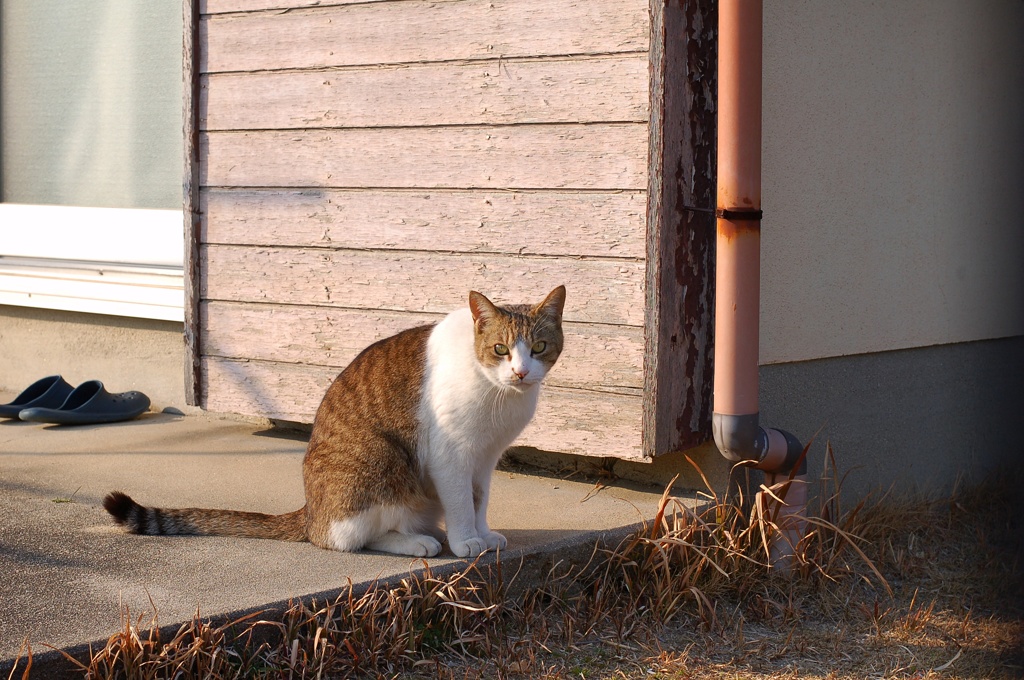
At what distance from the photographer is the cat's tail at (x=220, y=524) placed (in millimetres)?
3119

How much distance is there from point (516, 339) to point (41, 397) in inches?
112

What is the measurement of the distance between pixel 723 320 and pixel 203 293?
224 cm

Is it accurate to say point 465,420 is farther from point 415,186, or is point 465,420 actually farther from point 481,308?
point 415,186

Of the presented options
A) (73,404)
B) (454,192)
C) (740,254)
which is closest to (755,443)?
(740,254)

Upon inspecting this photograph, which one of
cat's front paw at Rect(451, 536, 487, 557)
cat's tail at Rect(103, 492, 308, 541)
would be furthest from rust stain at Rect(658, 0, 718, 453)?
cat's tail at Rect(103, 492, 308, 541)

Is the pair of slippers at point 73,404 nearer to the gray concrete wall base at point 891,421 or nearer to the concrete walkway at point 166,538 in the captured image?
the concrete walkway at point 166,538

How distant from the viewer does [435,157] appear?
402 cm

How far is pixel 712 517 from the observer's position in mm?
3609

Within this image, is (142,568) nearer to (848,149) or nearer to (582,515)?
(582,515)

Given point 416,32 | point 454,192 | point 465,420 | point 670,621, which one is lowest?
point 670,621

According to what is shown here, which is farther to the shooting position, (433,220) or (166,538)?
(433,220)

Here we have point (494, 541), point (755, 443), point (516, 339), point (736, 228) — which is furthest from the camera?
point (755, 443)

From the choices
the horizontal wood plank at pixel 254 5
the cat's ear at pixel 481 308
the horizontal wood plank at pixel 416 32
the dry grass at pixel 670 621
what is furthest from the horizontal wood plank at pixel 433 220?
the dry grass at pixel 670 621

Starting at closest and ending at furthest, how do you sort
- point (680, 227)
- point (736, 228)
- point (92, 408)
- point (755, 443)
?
1. point (736, 228)
2. point (755, 443)
3. point (680, 227)
4. point (92, 408)
